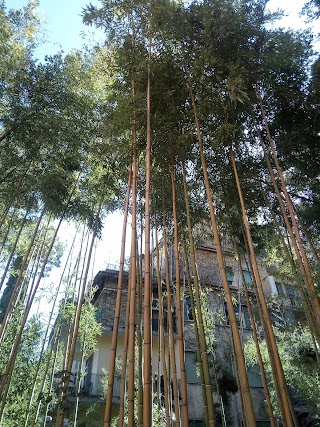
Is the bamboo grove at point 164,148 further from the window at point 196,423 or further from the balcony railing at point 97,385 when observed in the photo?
the window at point 196,423

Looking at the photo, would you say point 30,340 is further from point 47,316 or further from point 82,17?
point 82,17

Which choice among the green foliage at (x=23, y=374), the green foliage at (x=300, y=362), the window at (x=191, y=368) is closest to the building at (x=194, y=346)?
the window at (x=191, y=368)

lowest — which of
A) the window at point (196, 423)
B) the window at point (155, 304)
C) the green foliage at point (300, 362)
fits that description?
the window at point (196, 423)

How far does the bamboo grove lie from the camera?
3.48m

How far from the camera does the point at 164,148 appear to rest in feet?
13.5

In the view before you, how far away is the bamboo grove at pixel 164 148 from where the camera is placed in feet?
11.4

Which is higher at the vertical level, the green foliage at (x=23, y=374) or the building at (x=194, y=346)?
the building at (x=194, y=346)

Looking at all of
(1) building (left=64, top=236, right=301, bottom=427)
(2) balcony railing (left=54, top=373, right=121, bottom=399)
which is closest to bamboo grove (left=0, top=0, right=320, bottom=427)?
(2) balcony railing (left=54, top=373, right=121, bottom=399)

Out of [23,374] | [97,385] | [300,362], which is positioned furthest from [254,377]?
[23,374]

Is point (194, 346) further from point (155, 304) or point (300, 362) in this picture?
point (300, 362)

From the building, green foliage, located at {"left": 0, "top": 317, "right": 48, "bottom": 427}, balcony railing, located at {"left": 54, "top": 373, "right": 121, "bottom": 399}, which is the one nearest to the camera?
green foliage, located at {"left": 0, "top": 317, "right": 48, "bottom": 427}

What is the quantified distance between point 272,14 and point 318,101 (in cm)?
125

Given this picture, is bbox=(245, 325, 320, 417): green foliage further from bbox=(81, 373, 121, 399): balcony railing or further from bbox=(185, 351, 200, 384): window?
bbox=(81, 373, 121, 399): balcony railing

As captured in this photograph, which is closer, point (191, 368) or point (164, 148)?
point (164, 148)
